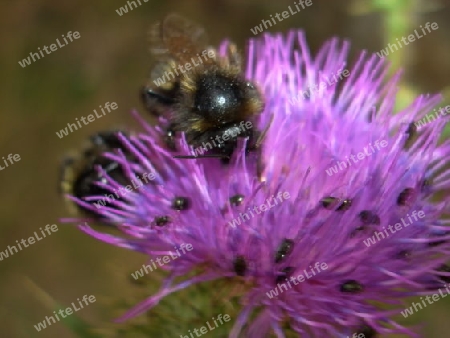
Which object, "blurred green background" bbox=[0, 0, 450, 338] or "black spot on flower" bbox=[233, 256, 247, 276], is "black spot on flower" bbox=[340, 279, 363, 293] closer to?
"black spot on flower" bbox=[233, 256, 247, 276]

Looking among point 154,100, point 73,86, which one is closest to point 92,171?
point 154,100

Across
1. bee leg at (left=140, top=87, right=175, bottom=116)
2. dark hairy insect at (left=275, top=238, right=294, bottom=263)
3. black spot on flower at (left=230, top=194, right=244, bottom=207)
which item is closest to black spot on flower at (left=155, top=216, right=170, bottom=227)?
black spot on flower at (left=230, top=194, right=244, bottom=207)

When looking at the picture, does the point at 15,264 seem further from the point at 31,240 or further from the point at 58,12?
the point at 58,12

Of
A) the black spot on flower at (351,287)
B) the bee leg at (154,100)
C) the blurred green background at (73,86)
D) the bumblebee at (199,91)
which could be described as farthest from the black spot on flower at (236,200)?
the blurred green background at (73,86)

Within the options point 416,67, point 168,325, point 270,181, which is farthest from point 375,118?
point 416,67

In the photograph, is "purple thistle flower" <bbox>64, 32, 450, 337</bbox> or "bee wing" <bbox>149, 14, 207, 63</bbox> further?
"bee wing" <bbox>149, 14, 207, 63</bbox>
